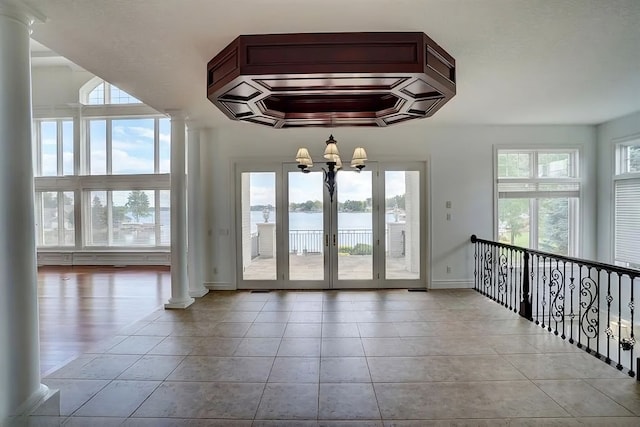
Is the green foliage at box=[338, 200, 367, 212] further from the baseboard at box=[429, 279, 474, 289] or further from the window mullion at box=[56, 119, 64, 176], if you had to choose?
the window mullion at box=[56, 119, 64, 176]

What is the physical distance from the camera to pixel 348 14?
2447 millimetres

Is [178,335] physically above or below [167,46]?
below

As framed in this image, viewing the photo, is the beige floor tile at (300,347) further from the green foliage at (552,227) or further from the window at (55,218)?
the window at (55,218)

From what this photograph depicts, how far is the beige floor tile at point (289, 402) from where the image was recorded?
2375 mm

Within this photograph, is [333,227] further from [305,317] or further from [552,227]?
[552,227]

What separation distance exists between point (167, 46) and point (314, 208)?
362cm

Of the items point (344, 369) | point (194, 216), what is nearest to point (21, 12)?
point (194, 216)

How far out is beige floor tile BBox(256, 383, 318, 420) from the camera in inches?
93.5

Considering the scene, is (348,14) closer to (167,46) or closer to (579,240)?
(167,46)

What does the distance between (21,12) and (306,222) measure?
4446mm

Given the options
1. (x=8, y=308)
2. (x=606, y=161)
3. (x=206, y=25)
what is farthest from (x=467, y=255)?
(x=8, y=308)

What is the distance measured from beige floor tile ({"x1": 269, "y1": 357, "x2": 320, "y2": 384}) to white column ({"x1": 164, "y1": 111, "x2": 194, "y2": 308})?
252 cm

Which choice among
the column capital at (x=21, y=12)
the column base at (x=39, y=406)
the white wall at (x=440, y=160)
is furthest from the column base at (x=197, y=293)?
the column capital at (x=21, y=12)

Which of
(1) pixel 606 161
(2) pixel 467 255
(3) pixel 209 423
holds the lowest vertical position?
(3) pixel 209 423
